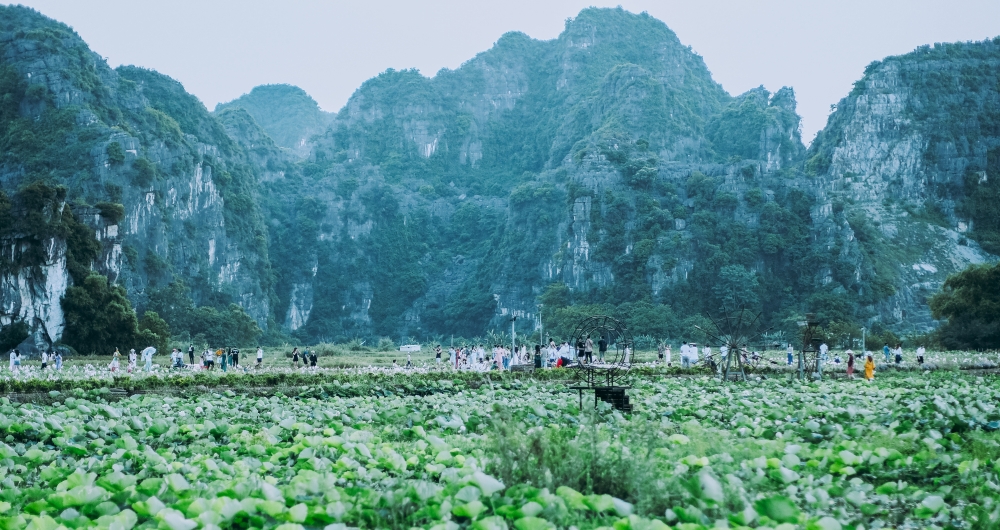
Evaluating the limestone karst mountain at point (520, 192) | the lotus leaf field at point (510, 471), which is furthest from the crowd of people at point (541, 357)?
the limestone karst mountain at point (520, 192)

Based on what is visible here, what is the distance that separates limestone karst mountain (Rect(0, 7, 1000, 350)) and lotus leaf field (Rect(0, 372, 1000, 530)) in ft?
152

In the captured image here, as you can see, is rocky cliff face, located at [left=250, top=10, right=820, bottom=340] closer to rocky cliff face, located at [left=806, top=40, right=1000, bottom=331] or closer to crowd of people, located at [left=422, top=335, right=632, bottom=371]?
rocky cliff face, located at [left=806, top=40, right=1000, bottom=331]

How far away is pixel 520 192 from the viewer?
114438 mm

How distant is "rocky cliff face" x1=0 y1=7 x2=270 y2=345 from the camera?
7900cm

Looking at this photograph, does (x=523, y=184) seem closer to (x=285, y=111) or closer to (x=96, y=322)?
(x=96, y=322)

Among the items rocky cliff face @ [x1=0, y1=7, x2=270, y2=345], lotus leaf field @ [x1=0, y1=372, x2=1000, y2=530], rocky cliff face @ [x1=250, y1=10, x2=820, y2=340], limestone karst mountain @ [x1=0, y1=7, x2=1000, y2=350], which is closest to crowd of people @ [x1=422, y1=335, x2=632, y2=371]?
lotus leaf field @ [x1=0, y1=372, x2=1000, y2=530]

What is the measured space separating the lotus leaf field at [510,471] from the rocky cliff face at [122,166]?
2279 inches

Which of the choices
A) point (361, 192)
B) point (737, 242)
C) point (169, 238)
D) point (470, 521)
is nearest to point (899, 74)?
point (737, 242)

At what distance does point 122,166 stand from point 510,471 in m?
81.8

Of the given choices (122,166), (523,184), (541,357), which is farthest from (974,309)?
(523,184)

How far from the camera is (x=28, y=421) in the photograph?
11.0 m

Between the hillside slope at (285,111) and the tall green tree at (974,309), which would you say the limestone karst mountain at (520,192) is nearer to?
the tall green tree at (974,309)

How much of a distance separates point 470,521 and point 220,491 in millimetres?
1928

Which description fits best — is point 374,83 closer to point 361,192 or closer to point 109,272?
point 361,192
